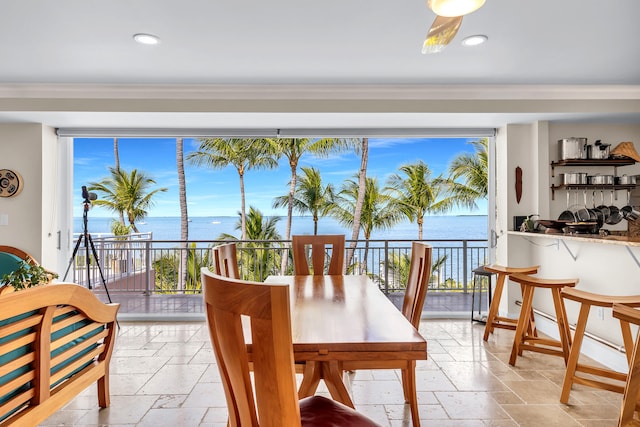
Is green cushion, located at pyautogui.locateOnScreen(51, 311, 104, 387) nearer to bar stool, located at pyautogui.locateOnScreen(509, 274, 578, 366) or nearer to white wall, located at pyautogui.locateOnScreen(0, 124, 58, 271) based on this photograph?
white wall, located at pyautogui.locateOnScreen(0, 124, 58, 271)

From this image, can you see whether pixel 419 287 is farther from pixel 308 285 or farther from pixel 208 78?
pixel 208 78

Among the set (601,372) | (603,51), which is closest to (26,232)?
(601,372)

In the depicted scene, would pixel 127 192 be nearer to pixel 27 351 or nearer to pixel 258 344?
pixel 27 351

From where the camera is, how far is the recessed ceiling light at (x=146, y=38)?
285cm

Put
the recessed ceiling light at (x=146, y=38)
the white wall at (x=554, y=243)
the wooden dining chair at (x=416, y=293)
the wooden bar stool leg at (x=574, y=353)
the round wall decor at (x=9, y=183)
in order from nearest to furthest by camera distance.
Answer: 1. the wooden dining chair at (x=416, y=293)
2. the wooden bar stool leg at (x=574, y=353)
3. the recessed ceiling light at (x=146, y=38)
4. the white wall at (x=554, y=243)
5. the round wall decor at (x=9, y=183)

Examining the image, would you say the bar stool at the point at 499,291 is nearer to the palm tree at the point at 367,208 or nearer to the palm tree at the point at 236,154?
the palm tree at the point at 367,208

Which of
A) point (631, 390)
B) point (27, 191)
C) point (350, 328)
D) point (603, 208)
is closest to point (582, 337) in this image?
point (631, 390)

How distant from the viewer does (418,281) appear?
7.38ft

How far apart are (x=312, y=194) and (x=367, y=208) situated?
1.46 meters

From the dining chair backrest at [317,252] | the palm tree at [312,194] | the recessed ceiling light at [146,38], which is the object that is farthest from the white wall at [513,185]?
the palm tree at [312,194]

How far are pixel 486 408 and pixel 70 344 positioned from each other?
7.73 feet

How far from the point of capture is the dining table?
4.38ft

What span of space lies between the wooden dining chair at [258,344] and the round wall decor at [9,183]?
14.2 ft

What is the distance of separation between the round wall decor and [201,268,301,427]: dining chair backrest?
172 inches
